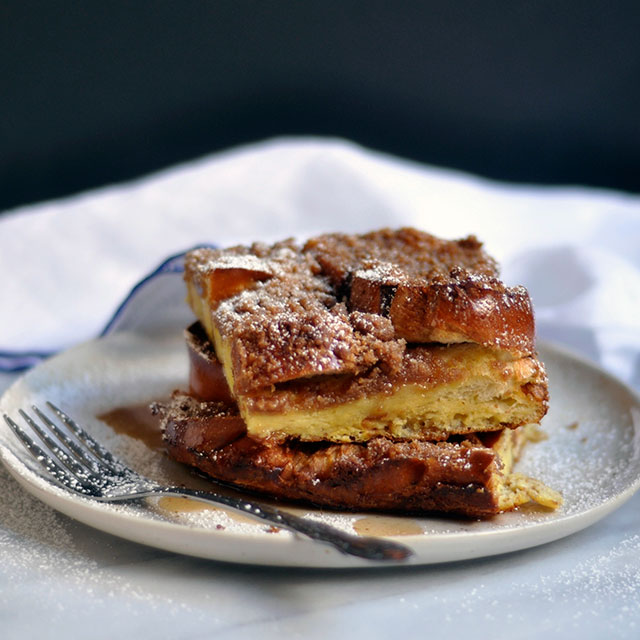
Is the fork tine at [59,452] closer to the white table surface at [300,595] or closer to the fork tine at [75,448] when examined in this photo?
the fork tine at [75,448]

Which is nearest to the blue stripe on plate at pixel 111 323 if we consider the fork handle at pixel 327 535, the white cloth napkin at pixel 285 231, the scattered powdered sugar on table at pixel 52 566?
the white cloth napkin at pixel 285 231

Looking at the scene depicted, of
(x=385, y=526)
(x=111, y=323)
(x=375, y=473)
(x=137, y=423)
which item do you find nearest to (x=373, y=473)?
(x=375, y=473)

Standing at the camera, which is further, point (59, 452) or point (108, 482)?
point (59, 452)

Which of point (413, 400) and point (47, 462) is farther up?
point (413, 400)

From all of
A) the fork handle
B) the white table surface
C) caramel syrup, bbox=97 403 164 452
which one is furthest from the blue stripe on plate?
the fork handle

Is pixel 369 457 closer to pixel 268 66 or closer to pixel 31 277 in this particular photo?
pixel 31 277

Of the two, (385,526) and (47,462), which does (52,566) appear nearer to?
(47,462)

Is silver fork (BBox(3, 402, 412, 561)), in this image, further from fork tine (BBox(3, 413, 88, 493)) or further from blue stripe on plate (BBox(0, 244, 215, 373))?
blue stripe on plate (BBox(0, 244, 215, 373))

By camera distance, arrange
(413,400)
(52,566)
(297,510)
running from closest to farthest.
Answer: (52,566) → (297,510) → (413,400)
